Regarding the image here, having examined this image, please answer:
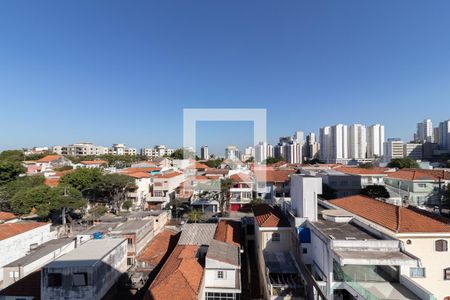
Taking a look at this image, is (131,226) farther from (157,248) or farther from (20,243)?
(20,243)

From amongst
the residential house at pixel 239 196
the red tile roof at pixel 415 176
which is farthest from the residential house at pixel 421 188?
the residential house at pixel 239 196

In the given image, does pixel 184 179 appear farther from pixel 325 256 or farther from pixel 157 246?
pixel 325 256

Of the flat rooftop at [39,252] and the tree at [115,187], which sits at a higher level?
the tree at [115,187]

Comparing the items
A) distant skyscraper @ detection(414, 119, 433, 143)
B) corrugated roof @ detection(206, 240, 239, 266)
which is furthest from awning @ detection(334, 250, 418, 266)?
distant skyscraper @ detection(414, 119, 433, 143)

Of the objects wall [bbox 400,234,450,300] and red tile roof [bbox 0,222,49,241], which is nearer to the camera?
wall [bbox 400,234,450,300]

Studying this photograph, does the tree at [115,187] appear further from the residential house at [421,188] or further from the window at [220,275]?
the residential house at [421,188]

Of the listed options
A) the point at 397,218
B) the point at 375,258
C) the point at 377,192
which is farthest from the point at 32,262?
the point at 377,192

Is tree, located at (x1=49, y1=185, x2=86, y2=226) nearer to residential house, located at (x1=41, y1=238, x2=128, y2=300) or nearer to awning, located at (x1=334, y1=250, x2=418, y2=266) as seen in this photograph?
residential house, located at (x1=41, y1=238, x2=128, y2=300)
